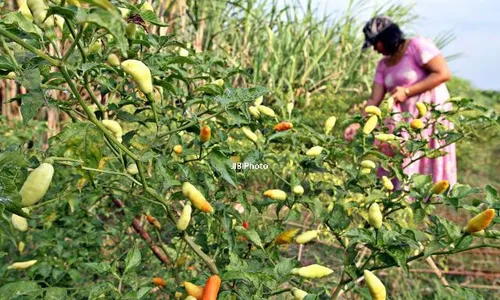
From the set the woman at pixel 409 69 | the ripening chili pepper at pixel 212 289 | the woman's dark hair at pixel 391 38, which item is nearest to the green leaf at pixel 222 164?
the ripening chili pepper at pixel 212 289

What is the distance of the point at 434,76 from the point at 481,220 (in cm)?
157

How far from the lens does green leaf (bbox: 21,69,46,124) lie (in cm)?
50

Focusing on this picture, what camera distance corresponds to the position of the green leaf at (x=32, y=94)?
50cm

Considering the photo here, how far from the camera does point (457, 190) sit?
83cm

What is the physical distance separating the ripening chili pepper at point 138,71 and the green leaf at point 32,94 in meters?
0.09

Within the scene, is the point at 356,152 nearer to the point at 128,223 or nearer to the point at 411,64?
the point at 128,223

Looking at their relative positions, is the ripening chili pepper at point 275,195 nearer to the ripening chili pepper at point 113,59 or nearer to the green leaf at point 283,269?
the green leaf at point 283,269

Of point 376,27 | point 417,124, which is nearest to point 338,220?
point 417,124

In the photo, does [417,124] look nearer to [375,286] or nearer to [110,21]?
[375,286]

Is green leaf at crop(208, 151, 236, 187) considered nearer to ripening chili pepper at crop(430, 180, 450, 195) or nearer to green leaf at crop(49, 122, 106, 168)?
green leaf at crop(49, 122, 106, 168)

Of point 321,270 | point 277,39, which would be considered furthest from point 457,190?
point 277,39

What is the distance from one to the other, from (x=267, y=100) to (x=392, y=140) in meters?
2.59

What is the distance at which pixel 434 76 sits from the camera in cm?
206

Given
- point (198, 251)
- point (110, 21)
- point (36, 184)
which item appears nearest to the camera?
point (110, 21)
